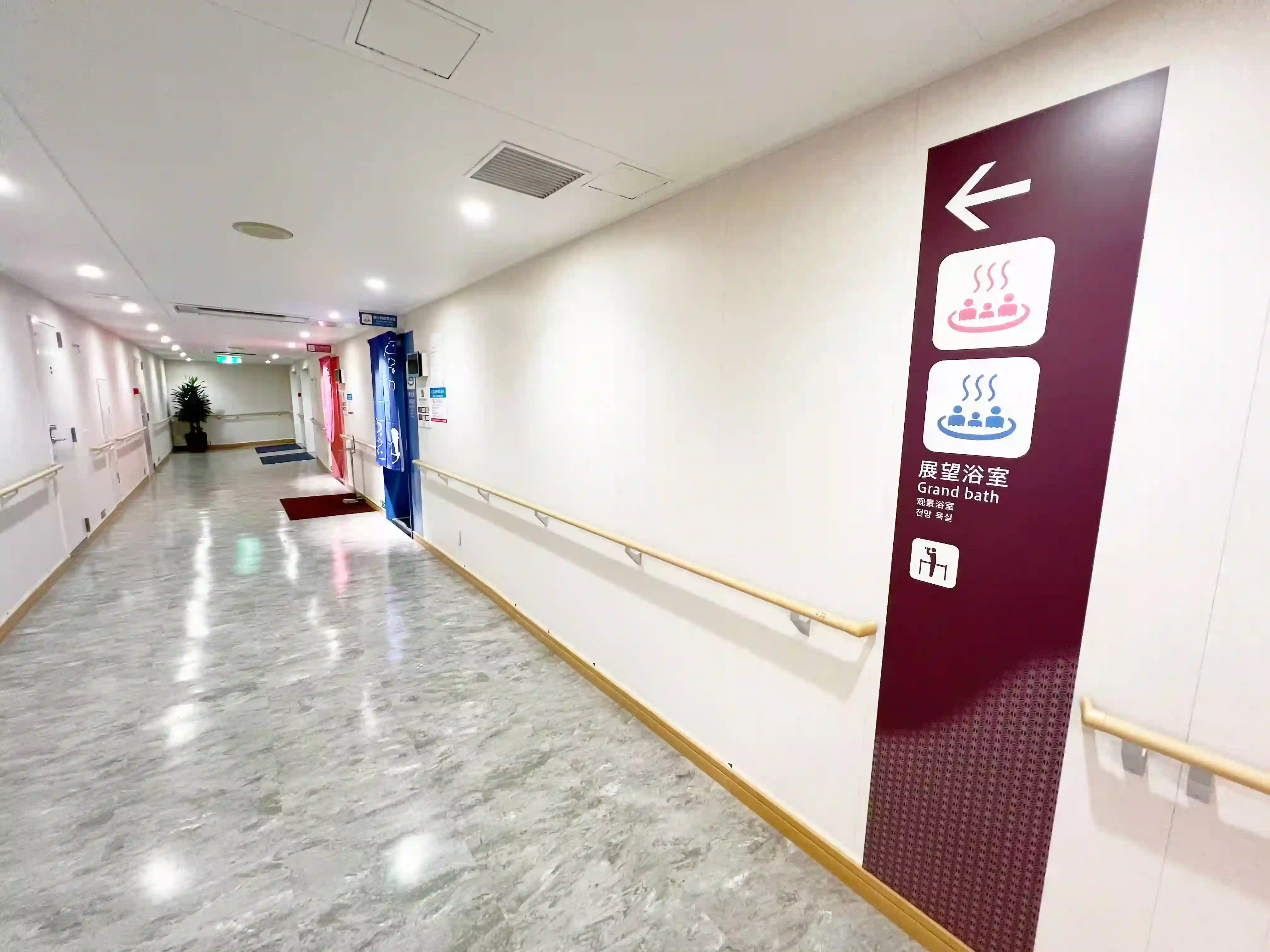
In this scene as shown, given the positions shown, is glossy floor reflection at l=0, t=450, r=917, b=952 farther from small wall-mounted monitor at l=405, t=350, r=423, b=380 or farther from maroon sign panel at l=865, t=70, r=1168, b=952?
small wall-mounted monitor at l=405, t=350, r=423, b=380

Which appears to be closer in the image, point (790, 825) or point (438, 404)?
point (790, 825)

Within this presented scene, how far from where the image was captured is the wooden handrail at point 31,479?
3.79m

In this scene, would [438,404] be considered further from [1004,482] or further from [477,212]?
[1004,482]

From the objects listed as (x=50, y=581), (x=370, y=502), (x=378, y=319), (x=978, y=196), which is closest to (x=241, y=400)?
(x=370, y=502)

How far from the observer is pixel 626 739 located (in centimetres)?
282

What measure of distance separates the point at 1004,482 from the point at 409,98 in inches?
88.3

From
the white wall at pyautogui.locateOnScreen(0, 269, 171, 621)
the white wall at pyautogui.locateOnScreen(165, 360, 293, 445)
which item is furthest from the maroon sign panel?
the white wall at pyautogui.locateOnScreen(165, 360, 293, 445)

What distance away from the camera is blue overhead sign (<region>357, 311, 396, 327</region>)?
20.0 ft

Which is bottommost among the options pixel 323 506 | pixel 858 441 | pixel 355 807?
pixel 355 807

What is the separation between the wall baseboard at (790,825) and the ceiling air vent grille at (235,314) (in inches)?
218

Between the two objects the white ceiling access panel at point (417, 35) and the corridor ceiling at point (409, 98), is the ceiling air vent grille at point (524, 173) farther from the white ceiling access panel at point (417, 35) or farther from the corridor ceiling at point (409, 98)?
the white ceiling access panel at point (417, 35)

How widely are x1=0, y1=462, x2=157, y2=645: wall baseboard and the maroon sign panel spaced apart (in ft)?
19.6

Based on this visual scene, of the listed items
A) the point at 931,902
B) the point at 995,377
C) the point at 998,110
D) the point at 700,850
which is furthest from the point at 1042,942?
the point at 998,110

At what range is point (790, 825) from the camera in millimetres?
2164
